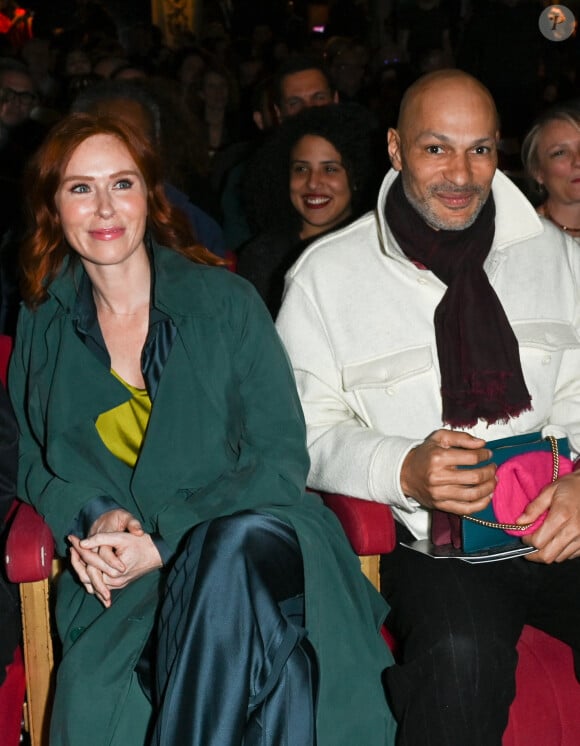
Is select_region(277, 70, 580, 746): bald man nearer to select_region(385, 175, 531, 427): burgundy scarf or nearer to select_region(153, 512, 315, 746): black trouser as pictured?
select_region(385, 175, 531, 427): burgundy scarf

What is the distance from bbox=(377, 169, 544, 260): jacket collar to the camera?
2.55 m

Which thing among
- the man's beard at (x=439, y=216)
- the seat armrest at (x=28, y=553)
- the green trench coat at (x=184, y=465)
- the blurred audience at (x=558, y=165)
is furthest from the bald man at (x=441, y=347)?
the blurred audience at (x=558, y=165)

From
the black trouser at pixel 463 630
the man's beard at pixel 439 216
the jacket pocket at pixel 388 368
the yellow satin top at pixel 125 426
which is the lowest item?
the black trouser at pixel 463 630

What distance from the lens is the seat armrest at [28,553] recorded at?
6.99 ft

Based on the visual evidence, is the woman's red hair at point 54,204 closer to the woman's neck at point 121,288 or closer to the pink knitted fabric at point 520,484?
the woman's neck at point 121,288

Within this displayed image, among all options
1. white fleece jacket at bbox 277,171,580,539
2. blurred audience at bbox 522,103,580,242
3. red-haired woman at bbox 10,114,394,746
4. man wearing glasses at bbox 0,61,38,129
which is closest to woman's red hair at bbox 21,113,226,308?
red-haired woman at bbox 10,114,394,746

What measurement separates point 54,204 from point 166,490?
73cm

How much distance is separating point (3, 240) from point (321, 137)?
45.7 inches

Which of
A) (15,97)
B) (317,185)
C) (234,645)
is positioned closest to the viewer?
(234,645)

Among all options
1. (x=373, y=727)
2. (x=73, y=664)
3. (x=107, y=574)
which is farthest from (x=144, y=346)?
(x=373, y=727)

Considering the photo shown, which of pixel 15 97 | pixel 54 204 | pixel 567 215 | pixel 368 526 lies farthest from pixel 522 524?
pixel 15 97

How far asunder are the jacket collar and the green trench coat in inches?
15.7

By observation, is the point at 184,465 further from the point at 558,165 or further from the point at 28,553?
the point at 558,165

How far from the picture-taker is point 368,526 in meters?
2.25
